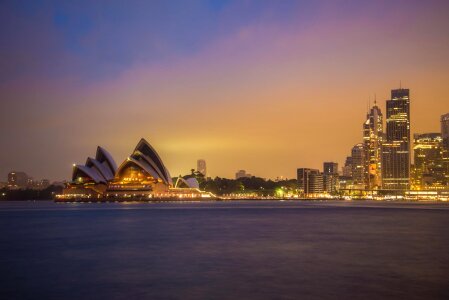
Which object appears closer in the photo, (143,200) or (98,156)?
(98,156)

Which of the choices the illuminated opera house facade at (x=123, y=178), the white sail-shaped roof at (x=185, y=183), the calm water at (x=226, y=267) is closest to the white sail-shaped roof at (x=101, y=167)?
the illuminated opera house facade at (x=123, y=178)

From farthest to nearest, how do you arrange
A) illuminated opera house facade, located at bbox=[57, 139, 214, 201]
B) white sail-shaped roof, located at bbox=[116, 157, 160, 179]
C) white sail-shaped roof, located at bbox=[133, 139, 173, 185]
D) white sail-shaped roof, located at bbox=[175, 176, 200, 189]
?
white sail-shaped roof, located at bbox=[175, 176, 200, 189] → illuminated opera house facade, located at bbox=[57, 139, 214, 201] → white sail-shaped roof, located at bbox=[116, 157, 160, 179] → white sail-shaped roof, located at bbox=[133, 139, 173, 185]

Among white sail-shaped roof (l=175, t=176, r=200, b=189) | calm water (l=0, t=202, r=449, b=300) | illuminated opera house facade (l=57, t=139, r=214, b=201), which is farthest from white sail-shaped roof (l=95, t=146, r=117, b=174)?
calm water (l=0, t=202, r=449, b=300)

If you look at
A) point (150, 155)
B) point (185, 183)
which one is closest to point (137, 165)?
point (150, 155)

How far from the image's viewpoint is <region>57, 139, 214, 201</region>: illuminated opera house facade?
437ft

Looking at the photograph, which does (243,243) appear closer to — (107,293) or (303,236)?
(303,236)

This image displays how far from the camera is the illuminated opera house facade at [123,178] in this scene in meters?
133

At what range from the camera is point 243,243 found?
34.0 metres

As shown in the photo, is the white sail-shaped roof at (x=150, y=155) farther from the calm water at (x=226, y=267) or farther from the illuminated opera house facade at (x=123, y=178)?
the calm water at (x=226, y=267)

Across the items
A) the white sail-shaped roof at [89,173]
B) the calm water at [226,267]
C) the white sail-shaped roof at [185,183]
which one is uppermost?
the white sail-shaped roof at [89,173]

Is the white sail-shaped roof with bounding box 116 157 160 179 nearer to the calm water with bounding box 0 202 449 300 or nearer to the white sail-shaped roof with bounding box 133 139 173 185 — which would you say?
the white sail-shaped roof with bounding box 133 139 173 185

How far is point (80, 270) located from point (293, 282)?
9792mm

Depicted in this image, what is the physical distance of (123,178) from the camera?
13875 centimetres

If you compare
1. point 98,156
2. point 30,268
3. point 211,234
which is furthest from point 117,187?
point 30,268
